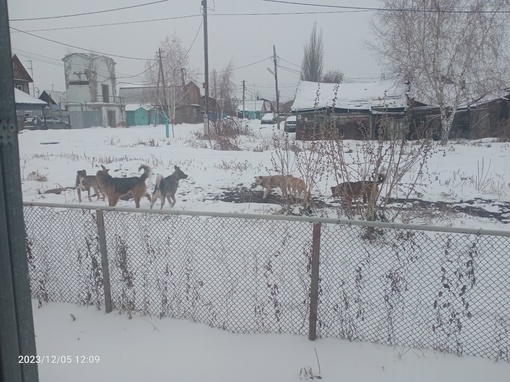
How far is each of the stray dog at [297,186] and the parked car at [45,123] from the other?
92.8 ft

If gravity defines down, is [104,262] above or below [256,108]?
below

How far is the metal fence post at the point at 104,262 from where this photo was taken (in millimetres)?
3244

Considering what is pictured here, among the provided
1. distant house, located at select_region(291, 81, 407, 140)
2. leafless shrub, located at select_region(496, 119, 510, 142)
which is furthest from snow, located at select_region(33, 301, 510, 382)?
leafless shrub, located at select_region(496, 119, 510, 142)

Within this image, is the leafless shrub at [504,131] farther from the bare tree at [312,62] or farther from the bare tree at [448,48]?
the bare tree at [312,62]

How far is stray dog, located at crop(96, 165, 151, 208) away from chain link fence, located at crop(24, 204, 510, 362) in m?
2.22

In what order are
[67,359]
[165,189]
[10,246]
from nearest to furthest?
1. [10,246]
2. [67,359]
3. [165,189]

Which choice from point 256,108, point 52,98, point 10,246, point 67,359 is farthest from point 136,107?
point 10,246

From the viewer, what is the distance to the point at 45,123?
30.5 meters

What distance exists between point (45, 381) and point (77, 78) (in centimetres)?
4255

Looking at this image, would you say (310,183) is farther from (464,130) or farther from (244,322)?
(464,130)

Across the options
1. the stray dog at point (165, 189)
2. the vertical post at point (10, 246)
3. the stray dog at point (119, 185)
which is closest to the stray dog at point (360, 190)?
the stray dog at point (165, 189)

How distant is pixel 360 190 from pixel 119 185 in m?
4.06

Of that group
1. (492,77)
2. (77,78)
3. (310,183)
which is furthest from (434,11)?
(77,78)

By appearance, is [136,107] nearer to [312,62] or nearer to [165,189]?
[312,62]
